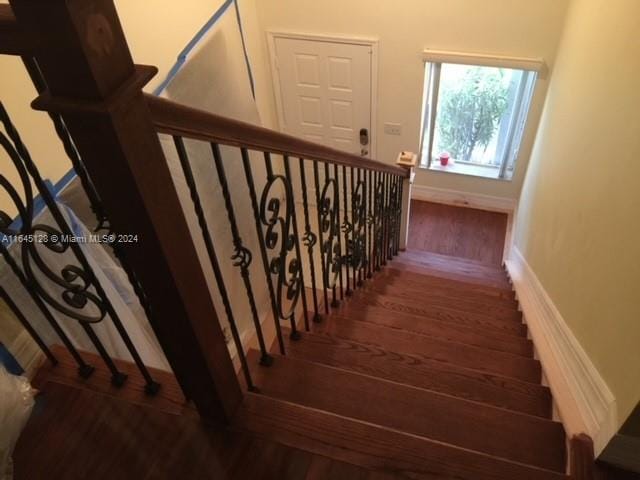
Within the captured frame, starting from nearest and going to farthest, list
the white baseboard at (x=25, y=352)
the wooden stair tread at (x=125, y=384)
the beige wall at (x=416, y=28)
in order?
the wooden stair tread at (x=125, y=384) → the white baseboard at (x=25, y=352) → the beige wall at (x=416, y=28)

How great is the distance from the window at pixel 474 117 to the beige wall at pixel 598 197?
102cm

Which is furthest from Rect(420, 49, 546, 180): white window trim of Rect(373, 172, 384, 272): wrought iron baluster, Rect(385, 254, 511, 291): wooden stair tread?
Rect(373, 172, 384, 272): wrought iron baluster

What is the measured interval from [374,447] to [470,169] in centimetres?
435

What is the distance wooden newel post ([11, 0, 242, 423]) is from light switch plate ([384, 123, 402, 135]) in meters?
3.98

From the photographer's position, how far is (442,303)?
2740 mm

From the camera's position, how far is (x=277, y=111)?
493cm

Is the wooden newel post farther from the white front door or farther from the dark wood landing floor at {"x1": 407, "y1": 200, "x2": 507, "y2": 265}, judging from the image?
the dark wood landing floor at {"x1": 407, "y1": 200, "x2": 507, "y2": 265}

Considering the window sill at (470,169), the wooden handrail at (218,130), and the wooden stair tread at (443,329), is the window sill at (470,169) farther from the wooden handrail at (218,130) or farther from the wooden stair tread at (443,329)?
the wooden handrail at (218,130)

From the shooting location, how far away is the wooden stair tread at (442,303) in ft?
8.73

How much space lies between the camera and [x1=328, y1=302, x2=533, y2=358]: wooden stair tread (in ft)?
7.41

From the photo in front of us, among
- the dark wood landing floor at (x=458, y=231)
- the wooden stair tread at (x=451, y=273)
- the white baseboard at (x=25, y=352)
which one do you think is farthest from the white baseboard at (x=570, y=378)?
the dark wood landing floor at (x=458, y=231)

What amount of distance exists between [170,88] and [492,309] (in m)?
2.34

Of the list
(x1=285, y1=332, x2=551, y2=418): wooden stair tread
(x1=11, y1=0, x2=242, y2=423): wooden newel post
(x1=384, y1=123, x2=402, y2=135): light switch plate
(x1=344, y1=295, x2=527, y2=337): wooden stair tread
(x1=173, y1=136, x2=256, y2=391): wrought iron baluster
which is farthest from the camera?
(x1=384, y1=123, x2=402, y2=135): light switch plate

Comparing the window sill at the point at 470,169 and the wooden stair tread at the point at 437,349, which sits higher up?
the wooden stair tread at the point at 437,349
